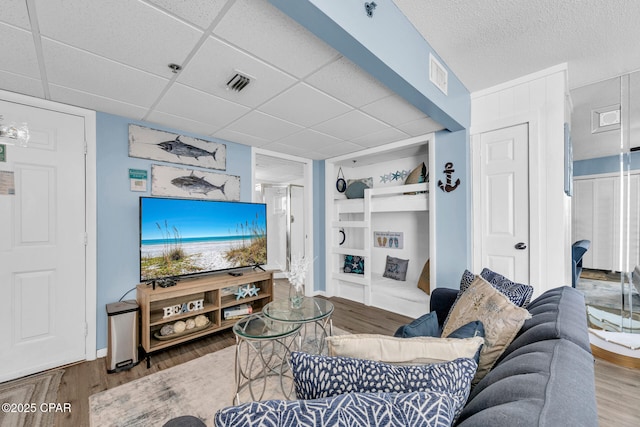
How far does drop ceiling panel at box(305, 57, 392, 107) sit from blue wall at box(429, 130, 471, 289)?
116cm

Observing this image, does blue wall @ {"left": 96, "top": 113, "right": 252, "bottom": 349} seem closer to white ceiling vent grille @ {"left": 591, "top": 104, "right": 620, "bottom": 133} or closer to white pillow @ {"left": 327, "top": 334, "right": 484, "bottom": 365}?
white pillow @ {"left": 327, "top": 334, "right": 484, "bottom": 365}

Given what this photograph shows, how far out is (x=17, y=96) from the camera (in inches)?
80.7

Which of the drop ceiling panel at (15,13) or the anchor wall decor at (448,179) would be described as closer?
the drop ceiling panel at (15,13)

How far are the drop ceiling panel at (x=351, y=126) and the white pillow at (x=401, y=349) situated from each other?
7.16ft

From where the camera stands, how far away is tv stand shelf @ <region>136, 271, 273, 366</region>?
2.25 meters

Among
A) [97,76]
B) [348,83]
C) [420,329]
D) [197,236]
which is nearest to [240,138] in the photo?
[197,236]

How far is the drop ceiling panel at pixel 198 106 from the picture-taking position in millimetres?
2096

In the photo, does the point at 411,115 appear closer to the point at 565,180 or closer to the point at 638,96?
the point at 565,180

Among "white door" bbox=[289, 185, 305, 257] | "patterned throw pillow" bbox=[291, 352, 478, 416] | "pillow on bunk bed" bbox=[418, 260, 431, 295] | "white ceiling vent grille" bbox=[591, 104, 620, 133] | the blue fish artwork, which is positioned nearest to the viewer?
"patterned throw pillow" bbox=[291, 352, 478, 416]

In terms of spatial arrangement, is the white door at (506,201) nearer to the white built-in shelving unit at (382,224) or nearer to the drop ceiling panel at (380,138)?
the white built-in shelving unit at (382,224)

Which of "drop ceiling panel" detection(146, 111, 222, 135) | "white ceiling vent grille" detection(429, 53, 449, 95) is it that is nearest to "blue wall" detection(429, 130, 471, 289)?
"white ceiling vent grille" detection(429, 53, 449, 95)

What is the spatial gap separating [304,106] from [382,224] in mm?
2656

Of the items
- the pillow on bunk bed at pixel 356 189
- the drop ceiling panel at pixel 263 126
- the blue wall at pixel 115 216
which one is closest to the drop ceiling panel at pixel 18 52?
the blue wall at pixel 115 216

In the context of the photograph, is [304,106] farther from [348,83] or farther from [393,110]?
[393,110]
